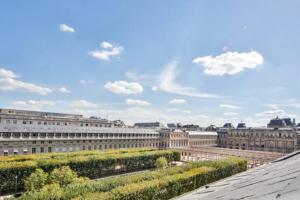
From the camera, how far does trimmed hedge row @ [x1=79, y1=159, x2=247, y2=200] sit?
1048 inches

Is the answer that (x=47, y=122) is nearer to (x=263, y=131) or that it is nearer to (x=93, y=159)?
(x=93, y=159)

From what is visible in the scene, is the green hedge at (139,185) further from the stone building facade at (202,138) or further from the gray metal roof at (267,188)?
the stone building facade at (202,138)

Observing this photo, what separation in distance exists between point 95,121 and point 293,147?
75.8 m

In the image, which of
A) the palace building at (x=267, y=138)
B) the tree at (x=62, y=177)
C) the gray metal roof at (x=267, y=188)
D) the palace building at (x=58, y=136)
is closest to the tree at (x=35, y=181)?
the tree at (x=62, y=177)

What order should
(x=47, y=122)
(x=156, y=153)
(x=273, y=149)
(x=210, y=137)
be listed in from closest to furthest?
1. (x=156, y=153)
2. (x=47, y=122)
3. (x=273, y=149)
4. (x=210, y=137)

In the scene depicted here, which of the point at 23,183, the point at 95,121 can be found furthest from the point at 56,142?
the point at 95,121

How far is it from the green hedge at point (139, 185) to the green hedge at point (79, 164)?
17060 mm

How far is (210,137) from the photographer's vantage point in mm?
132875

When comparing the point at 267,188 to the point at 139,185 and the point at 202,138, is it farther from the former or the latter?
the point at 202,138

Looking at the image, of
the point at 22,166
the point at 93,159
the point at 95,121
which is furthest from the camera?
the point at 95,121

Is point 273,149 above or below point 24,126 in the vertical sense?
below

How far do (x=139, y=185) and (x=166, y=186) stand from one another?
402 centimetres

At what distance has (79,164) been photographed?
5031 centimetres

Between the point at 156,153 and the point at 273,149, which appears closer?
the point at 156,153
